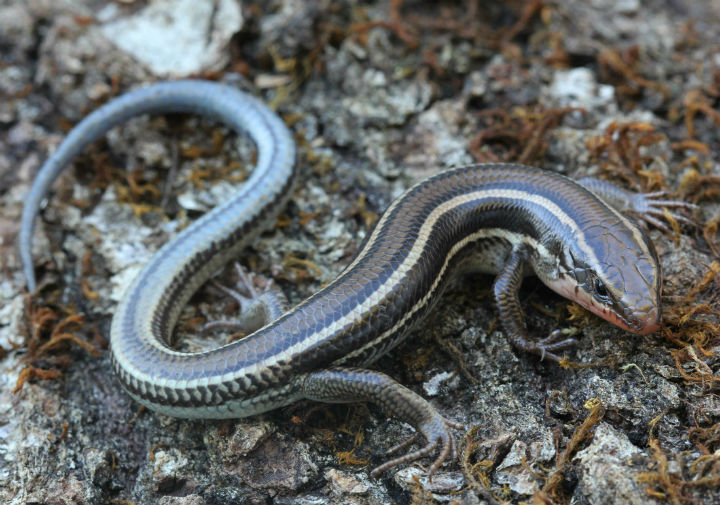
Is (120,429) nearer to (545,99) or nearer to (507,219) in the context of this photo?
(507,219)

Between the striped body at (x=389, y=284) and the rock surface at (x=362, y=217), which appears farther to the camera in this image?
the striped body at (x=389, y=284)

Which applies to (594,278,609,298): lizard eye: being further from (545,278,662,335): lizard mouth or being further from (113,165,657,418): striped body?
(113,165,657,418): striped body

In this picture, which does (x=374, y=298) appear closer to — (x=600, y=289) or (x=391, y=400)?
(x=391, y=400)

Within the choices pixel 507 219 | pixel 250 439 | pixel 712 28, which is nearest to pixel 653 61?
pixel 712 28

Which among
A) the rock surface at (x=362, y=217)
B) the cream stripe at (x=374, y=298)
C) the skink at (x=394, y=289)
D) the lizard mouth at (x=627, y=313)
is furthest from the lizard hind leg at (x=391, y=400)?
the lizard mouth at (x=627, y=313)

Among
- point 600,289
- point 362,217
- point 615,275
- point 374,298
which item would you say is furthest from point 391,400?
point 362,217

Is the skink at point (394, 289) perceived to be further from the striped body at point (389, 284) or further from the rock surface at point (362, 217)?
the rock surface at point (362, 217)

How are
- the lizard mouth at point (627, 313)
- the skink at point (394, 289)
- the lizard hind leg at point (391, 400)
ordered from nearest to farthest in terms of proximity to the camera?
1. the lizard mouth at point (627, 313)
2. the lizard hind leg at point (391, 400)
3. the skink at point (394, 289)
